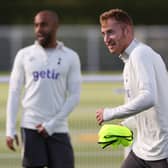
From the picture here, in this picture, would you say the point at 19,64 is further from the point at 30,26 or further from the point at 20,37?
the point at 30,26

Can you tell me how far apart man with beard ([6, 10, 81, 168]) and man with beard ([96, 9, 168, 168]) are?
167cm

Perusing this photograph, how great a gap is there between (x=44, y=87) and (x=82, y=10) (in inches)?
1184

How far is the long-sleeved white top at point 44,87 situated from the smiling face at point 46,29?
0.32ft

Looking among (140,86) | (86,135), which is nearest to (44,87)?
(140,86)

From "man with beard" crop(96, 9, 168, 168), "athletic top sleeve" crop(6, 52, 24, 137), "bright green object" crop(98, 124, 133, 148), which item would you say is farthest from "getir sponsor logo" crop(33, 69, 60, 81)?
"man with beard" crop(96, 9, 168, 168)

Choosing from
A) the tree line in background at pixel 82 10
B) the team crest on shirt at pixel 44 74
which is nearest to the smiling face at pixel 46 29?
the team crest on shirt at pixel 44 74

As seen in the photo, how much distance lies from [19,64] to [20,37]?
25395 millimetres

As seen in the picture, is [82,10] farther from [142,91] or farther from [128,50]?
[142,91]

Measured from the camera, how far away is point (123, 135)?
6723 millimetres

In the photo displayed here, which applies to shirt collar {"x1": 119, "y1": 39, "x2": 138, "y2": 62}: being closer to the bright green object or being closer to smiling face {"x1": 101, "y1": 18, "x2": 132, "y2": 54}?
smiling face {"x1": 101, "y1": 18, "x2": 132, "y2": 54}

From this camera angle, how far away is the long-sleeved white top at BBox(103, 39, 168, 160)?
20.5ft

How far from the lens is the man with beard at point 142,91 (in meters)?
6.25

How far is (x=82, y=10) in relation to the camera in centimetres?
3809

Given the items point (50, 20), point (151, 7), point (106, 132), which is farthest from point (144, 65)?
point (151, 7)
